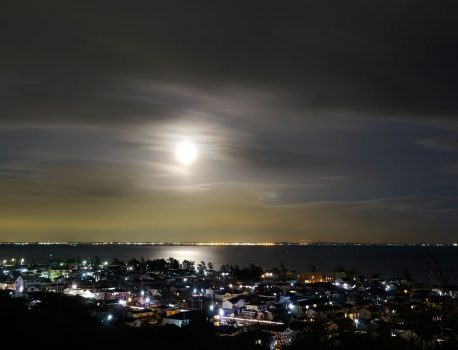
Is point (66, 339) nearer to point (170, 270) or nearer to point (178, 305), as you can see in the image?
point (178, 305)

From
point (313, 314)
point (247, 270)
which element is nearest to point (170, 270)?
point (247, 270)

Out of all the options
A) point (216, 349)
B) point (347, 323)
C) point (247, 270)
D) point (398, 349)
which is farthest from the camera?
point (247, 270)

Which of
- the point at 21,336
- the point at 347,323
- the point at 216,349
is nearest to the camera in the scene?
the point at 21,336

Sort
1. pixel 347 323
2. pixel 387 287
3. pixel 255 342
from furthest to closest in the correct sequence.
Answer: pixel 387 287 < pixel 347 323 < pixel 255 342

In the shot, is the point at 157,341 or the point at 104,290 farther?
the point at 104,290

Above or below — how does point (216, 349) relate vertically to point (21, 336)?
below

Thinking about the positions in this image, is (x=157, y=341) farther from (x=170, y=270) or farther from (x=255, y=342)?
(x=170, y=270)

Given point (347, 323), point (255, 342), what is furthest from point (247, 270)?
point (255, 342)

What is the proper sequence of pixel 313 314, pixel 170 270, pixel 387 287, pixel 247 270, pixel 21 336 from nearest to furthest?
pixel 21 336
pixel 313 314
pixel 387 287
pixel 247 270
pixel 170 270

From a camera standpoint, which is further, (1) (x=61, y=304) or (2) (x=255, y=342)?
(1) (x=61, y=304)
